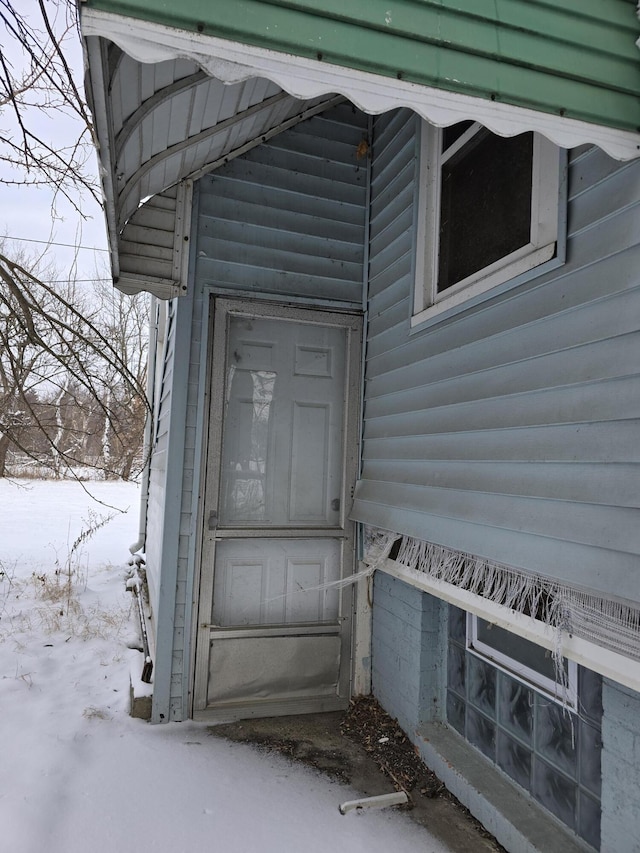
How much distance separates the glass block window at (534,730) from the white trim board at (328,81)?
70.4 inches

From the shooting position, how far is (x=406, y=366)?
10.1 ft

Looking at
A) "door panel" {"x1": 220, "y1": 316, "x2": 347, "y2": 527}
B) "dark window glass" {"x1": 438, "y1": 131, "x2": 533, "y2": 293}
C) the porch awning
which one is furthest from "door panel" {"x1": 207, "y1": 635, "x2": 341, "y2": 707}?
the porch awning

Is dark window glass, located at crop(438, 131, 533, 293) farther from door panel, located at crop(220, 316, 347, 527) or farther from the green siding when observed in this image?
door panel, located at crop(220, 316, 347, 527)

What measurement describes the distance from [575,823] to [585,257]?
204 cm

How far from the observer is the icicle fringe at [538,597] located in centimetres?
160

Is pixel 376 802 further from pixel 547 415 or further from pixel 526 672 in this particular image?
pixel 547 415

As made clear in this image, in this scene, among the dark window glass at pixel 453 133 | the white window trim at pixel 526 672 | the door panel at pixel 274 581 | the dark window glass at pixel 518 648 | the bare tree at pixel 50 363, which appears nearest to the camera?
the white window trim at pixel 526 672

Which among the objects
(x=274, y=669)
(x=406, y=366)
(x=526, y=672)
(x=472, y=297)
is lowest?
(x=274, y=669)

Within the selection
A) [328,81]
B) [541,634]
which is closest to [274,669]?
[541,634]

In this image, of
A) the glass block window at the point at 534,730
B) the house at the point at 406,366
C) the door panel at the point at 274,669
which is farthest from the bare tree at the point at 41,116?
the glass block window at the point at 534,730

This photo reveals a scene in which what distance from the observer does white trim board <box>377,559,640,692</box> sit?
5.20 ft

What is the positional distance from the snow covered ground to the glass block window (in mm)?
502

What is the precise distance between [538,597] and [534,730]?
736 mm

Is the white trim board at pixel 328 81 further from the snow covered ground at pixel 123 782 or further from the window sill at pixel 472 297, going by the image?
the snow covered ground at pixel 123 782
